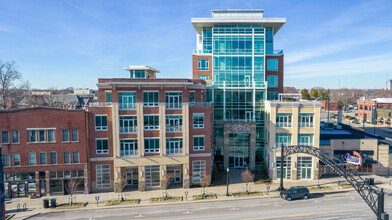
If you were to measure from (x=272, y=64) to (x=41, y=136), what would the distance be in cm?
3992

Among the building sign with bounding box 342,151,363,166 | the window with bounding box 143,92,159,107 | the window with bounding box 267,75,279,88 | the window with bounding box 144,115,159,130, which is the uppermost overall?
the window with bounding box 267,75,279,88

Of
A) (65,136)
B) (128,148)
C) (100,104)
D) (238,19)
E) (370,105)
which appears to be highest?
(238,19)

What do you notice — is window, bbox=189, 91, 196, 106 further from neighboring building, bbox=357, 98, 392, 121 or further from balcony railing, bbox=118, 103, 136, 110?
neighboring building, bbox=357, 98, 392, 121

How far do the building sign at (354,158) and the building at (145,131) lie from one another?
71.5 feet

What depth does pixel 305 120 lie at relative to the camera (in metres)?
34.5

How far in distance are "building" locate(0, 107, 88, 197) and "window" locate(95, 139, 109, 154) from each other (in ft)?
4.84

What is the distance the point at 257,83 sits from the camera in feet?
133

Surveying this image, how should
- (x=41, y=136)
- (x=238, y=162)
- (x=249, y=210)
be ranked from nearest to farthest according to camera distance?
1. (x=249, y=210)
2. (x=41, y=136)
3. (x=238, y=162)

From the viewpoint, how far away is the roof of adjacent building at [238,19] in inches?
1606

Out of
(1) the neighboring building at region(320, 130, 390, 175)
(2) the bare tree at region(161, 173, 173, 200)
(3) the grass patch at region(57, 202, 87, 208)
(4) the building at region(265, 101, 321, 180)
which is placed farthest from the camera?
(1) the neighboring building at region(320, 130, 390, 175)

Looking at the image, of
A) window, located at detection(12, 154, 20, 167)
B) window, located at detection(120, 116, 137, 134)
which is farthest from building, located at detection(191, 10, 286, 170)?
window, located at detection(12, 154, 20, 167)

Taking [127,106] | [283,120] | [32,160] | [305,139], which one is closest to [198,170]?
[127,106]

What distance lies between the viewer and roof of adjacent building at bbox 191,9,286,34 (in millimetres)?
40781

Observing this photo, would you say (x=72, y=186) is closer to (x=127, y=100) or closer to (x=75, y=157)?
(x=75, y=157)
